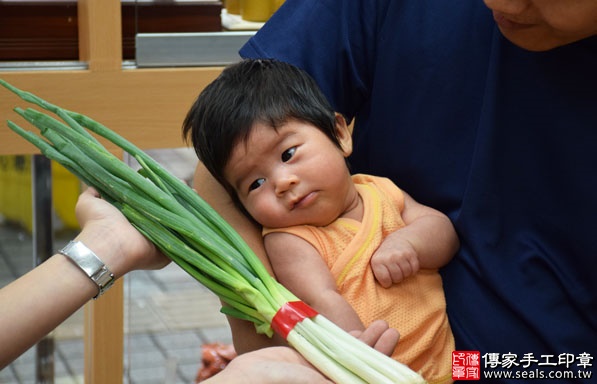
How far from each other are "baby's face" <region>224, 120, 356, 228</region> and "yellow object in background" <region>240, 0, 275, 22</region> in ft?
4.58

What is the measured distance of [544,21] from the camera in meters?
1.34

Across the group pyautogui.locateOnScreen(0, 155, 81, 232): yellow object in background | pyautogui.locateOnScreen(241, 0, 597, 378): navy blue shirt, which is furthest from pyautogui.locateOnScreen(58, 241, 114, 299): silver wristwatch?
pyautogui.locateOnScreen(0, 155, 81, 232): yellow object in background

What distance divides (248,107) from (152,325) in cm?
165

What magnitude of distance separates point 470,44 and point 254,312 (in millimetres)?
596

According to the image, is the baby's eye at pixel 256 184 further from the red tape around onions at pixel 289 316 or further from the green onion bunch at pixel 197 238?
the red tape around onions at pixel 289 316

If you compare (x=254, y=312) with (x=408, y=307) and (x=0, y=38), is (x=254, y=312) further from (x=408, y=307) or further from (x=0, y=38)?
(x=0, y=38)

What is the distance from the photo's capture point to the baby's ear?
1686 mm

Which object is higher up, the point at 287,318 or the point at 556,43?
the point at 556,43

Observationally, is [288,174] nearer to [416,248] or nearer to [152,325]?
[416,248]

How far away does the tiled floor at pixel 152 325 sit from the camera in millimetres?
2881

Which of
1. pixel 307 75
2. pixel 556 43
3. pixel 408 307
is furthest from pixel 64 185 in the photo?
pixel 556 43

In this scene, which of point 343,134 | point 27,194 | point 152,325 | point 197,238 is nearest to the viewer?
point 197,238

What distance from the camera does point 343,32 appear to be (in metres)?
1.74

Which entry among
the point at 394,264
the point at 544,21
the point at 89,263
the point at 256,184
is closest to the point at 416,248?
the point at 394,264
